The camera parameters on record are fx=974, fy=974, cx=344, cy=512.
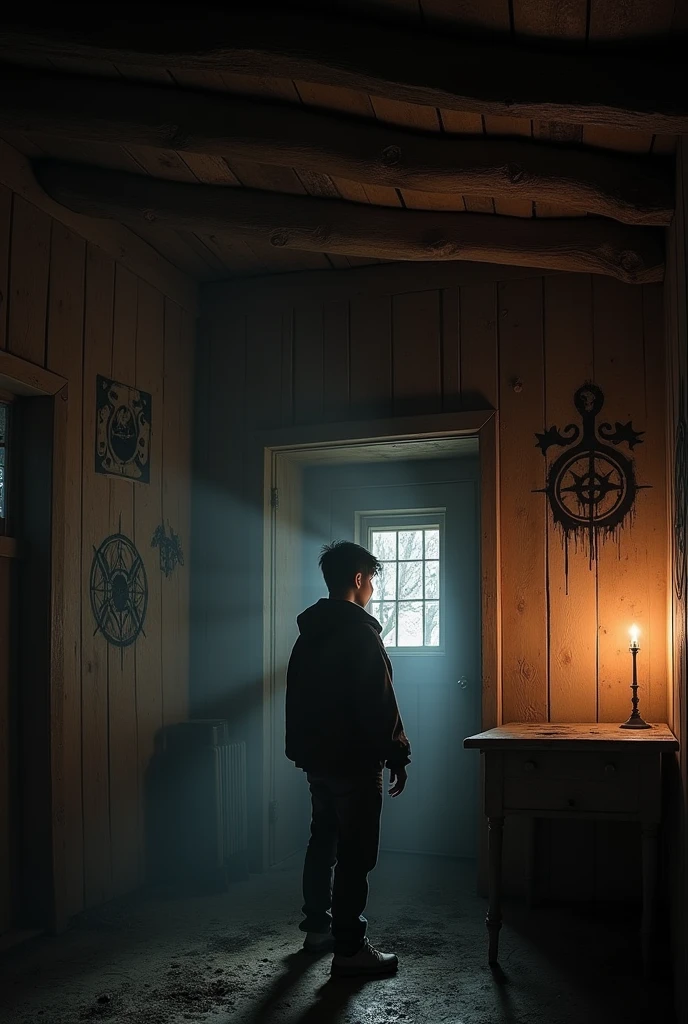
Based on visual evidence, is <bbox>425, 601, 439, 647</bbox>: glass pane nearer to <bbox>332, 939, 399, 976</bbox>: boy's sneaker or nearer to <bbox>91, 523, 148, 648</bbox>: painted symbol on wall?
<bbox>91, 523, 148, 648</bbox>: painted symbol on wall

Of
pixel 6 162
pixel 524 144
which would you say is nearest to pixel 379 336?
pixel 524 144

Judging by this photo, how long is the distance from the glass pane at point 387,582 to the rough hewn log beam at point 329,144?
91.8 inches

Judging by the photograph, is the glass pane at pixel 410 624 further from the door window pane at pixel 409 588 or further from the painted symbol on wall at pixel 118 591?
the painted symbol on wall at pixel 118 591

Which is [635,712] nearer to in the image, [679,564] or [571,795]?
[571,795]

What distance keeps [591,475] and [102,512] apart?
7.24 ft

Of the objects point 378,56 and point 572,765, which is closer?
point 378,56

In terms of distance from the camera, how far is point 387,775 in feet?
17.2

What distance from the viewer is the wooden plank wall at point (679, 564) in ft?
9.46

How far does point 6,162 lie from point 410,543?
2.76 meters

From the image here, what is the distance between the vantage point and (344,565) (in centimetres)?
373

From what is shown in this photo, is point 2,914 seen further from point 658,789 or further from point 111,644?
point 658,789

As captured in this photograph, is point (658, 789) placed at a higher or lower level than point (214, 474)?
lower

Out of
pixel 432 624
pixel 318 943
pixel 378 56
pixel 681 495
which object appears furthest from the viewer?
pixel 432 624

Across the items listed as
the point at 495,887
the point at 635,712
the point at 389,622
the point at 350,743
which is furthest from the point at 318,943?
the point at 389,622
